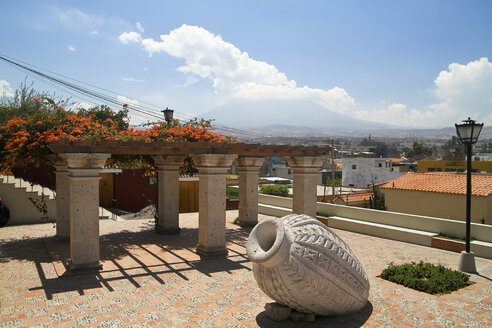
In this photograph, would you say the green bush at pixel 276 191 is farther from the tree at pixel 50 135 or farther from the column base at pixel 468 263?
the column base at pixel 468 263

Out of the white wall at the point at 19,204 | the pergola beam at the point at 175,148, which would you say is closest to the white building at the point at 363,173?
the pergola beam at the point at 175,148

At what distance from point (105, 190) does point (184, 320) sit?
50.9ft

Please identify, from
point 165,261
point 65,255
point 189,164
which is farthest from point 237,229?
point 65,255

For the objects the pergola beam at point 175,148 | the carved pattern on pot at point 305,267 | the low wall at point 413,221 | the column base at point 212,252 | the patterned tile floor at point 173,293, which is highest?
the pergola beam at point 175,148

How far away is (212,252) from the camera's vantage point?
31.2 feet

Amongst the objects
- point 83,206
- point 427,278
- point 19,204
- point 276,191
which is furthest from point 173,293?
point 276,191

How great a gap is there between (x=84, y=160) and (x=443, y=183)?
48.9 ft

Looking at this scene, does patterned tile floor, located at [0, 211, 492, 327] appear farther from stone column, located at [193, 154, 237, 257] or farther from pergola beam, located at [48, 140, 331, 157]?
pergola beam, located at [48, 140, 331, 157]

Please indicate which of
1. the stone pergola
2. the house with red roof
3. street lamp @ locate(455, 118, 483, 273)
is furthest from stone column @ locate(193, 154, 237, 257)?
the house with red roof

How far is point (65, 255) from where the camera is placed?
9391mm

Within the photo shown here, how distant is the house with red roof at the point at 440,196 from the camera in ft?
47.4

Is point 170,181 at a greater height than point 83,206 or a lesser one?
greater

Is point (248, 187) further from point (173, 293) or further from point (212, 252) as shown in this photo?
point (173, 293)

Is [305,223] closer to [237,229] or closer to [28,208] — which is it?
[237,229]
